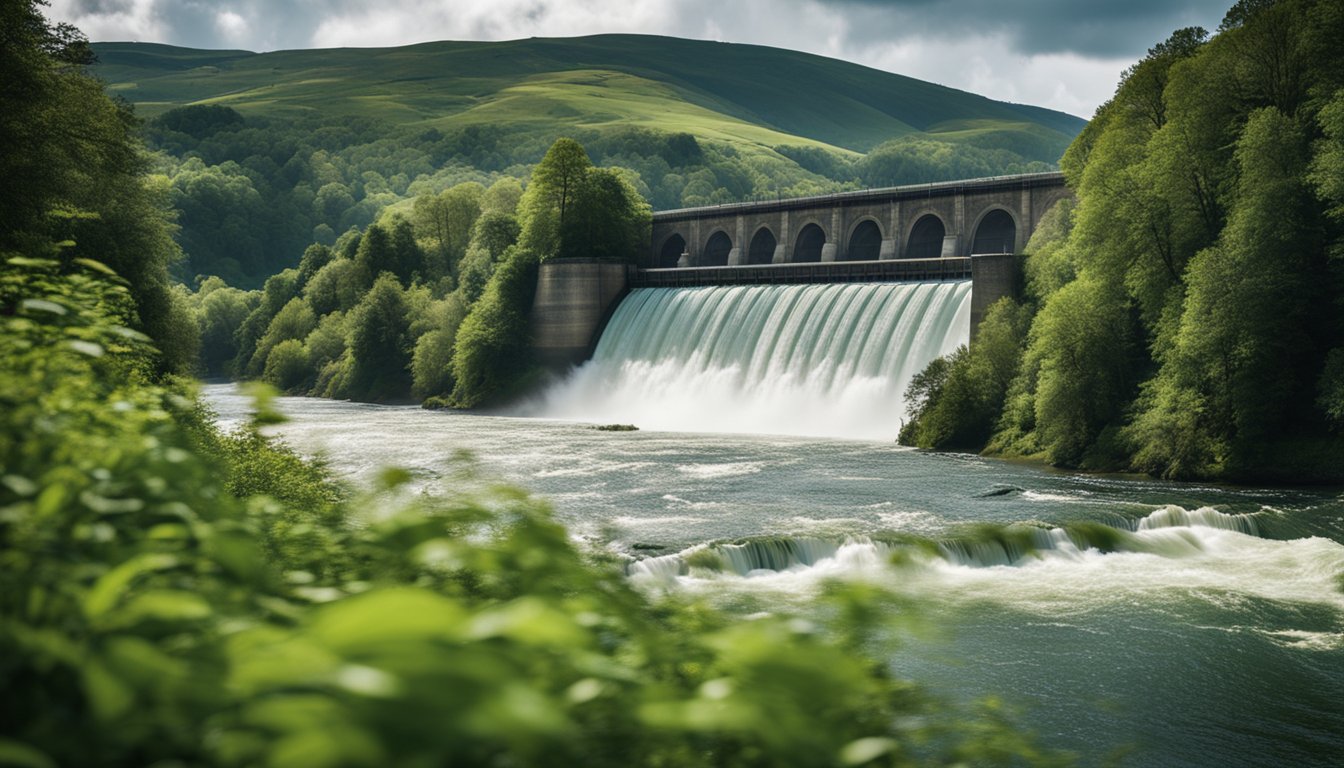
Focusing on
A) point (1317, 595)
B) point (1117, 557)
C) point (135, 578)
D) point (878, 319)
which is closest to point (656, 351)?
point (878, 319)

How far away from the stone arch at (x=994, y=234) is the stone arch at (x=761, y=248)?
16.6 metres

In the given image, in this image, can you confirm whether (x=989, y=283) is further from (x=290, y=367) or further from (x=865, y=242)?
(x=290, y=367)

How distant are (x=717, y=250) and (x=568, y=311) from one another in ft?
47.0

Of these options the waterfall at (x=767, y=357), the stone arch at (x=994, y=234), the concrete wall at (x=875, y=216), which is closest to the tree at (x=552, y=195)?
the waterfall at (x=767, y=357)

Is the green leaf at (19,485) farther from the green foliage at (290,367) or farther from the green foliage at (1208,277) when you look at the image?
the green foliage at (290,367)

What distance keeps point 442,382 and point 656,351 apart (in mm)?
15208

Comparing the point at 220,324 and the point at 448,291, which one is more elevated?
the point at 448,291

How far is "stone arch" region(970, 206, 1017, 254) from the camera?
6034 centimetres

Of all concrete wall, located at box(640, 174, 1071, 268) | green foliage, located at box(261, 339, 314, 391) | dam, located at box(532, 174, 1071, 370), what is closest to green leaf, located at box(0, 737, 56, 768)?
dam, located at box(532, 174, 1071, 370)

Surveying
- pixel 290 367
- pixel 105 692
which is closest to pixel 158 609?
pixel 105 692

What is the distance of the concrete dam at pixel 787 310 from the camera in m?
49.1

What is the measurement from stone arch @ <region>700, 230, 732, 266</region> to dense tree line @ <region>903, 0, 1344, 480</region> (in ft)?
118

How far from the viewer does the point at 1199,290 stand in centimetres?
3278

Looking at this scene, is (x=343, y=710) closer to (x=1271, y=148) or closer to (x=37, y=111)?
(x=37, y=111)
